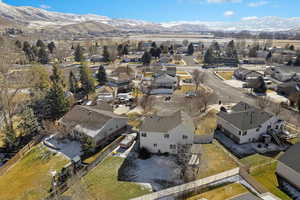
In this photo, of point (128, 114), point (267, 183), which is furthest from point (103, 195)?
point (128, 114)

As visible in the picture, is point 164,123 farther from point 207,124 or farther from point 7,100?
point 7,100

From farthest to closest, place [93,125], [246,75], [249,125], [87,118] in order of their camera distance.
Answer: [246,75], [87,118], [93,125], [249,125]

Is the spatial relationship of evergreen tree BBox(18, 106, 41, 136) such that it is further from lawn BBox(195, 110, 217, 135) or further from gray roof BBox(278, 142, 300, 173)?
gray roof BBox(278, 142, 300, 173)

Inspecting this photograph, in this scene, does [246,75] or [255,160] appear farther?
[246,75]

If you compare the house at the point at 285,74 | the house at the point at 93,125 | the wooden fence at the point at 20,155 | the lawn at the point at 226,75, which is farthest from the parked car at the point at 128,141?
the house at the point at 285,74

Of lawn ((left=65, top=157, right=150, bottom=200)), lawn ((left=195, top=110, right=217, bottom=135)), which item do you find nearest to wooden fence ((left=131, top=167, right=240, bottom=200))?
lawn ((left=65, top=157, right=150, bottom=200))

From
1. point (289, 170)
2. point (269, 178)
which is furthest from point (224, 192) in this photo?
point (289, 170)
